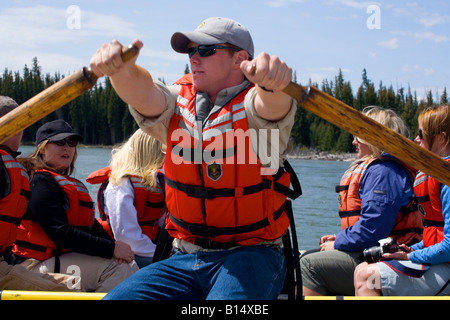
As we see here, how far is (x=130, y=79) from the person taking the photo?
222 cm

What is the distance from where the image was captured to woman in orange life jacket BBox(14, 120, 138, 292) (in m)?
3.63

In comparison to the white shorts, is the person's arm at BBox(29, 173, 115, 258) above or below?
above

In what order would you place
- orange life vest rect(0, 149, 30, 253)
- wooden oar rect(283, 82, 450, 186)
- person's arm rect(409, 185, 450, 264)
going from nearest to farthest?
wooden oar rect(283, 82, 450, 186)
person's arm rect(409, 185, 450, 264)
orange life vest rect(0, 149, 30, 253)

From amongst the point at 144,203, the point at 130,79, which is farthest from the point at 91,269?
the point at 130,79

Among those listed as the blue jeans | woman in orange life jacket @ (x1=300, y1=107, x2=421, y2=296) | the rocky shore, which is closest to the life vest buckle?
the blue jeans

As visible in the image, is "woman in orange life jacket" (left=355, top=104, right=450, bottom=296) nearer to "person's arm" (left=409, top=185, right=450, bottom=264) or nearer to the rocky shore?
"person's arm" (left=409, top=185, right=450, bottom=264)

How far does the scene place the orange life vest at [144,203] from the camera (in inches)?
167

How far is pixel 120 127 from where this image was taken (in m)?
75.6

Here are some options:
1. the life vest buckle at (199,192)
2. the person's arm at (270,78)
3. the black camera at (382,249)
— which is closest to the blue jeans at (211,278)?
the life vest buckle at (199,192)

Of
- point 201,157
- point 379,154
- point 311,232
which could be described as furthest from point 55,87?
point 311,232

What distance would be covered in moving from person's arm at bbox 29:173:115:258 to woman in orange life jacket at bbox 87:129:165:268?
405mm

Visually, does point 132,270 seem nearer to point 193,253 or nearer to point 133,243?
point 133,243

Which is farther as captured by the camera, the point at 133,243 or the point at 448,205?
the point at 133,243

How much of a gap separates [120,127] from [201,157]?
2949 inches
